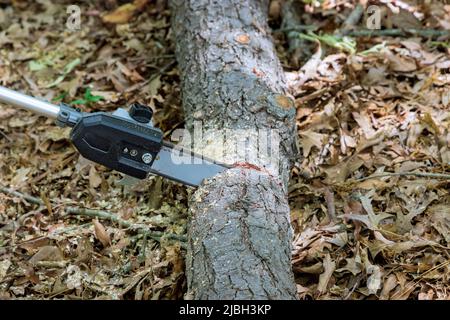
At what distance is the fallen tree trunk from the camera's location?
2600mm

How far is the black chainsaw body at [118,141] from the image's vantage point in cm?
286

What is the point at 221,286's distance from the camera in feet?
8.24

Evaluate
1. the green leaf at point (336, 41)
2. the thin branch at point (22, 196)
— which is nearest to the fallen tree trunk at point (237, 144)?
the green leaf at point (336, 41)

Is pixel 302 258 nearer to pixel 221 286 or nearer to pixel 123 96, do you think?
pixel 221 286

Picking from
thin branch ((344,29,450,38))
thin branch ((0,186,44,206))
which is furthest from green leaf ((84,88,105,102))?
thin branch ((344,29,450,38))

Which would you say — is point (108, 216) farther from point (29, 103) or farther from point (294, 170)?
point (294, 170)

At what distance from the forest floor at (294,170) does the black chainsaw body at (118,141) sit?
0.91 ft

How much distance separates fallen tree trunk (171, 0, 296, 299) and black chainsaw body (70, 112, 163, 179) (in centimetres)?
32

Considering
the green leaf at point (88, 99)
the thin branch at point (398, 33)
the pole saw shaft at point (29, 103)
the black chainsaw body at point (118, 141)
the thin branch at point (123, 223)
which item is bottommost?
the thin branch at point (123, 223)

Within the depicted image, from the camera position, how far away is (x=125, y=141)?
2910 millimetres

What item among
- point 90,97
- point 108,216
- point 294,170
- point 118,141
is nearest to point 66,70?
point 90,97

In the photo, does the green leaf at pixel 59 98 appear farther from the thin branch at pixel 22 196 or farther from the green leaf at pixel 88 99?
the thin branch at pixel 22 196

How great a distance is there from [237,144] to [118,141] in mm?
624

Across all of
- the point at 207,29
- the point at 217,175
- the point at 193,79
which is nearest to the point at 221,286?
the point at 217,175
